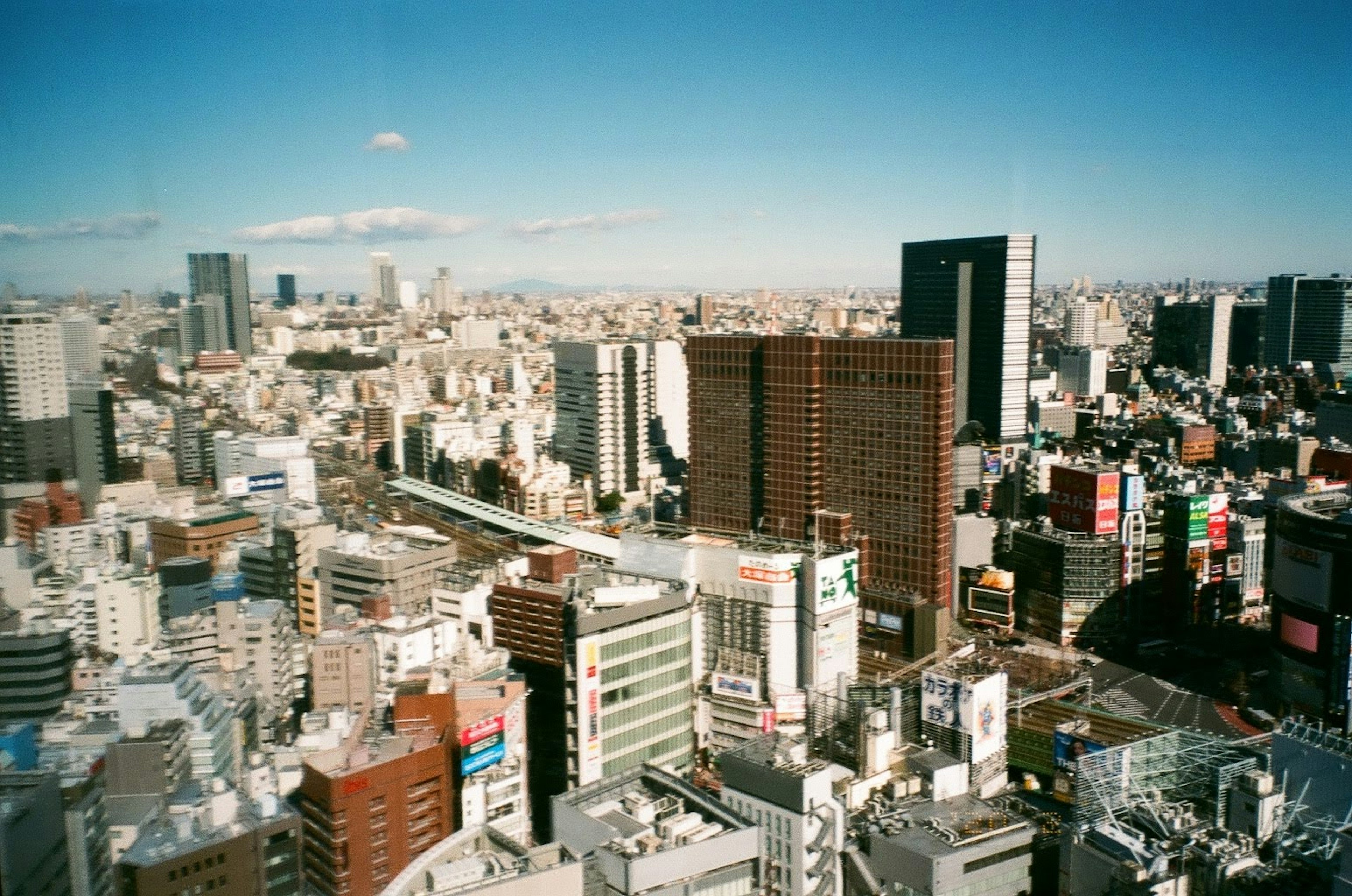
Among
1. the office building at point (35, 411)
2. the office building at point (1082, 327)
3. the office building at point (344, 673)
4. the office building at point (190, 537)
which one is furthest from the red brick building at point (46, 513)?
the office building at point (1082, 327)

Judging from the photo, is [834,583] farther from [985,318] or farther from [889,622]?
[985,318]

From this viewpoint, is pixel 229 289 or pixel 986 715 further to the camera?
pixel 229 289

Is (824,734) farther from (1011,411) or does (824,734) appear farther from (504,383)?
(504,383)

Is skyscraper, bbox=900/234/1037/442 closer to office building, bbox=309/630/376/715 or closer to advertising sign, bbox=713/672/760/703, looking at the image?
advertising sign, bbox=713/672/760/703

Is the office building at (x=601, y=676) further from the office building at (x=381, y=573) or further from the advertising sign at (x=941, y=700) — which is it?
the office building at (x=381, y=573)

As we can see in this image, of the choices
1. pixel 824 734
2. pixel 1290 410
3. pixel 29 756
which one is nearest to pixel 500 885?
pixel 29 756

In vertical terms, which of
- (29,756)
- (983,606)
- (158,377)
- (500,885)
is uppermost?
(158,377)

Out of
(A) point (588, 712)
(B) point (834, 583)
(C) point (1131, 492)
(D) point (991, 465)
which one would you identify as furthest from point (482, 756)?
(D) point (991, 465)
